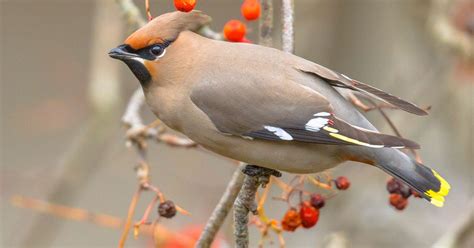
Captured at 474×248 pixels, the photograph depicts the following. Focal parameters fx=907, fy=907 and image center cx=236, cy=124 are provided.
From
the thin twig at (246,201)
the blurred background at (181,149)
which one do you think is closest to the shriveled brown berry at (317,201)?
the blurred background at (181,149)

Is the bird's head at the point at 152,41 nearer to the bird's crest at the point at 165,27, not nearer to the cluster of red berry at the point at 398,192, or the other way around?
the bird's crest at the point at 165,27

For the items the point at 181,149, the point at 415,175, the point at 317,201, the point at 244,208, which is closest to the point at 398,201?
the point at 415,175

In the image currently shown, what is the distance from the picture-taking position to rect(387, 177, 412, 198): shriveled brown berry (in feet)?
9.07

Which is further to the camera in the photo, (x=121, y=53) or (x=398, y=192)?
(x=398, y=192)

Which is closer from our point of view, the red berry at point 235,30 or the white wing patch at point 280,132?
the white wing patch at point 280,132

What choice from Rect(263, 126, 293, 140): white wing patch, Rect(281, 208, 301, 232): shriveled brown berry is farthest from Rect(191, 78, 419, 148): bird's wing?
Rect(281, 208, 301, 232): shriveled brown berry

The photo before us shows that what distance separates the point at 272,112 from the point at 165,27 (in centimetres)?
39

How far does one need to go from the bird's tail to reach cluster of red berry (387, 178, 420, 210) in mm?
73

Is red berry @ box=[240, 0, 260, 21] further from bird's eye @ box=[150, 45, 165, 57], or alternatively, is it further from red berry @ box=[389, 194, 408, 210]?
red berry @ box=[389, 194, 408, 210]

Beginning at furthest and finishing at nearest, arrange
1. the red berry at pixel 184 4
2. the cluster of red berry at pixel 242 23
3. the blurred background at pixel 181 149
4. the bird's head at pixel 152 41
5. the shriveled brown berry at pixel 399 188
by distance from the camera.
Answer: the blurred background at pixel 181 149
the shriveled brown berry at pixel 399 188
the cluster of red berry at pixel 242 23
the bird's head at pixel 152 41
the red berry at pixel 184 4

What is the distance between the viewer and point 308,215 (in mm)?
2699

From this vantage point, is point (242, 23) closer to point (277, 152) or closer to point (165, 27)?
point (165, 27)

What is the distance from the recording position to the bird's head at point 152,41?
2545 millimetres

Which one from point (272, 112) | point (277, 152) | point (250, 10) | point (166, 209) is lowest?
point (166, 209)
